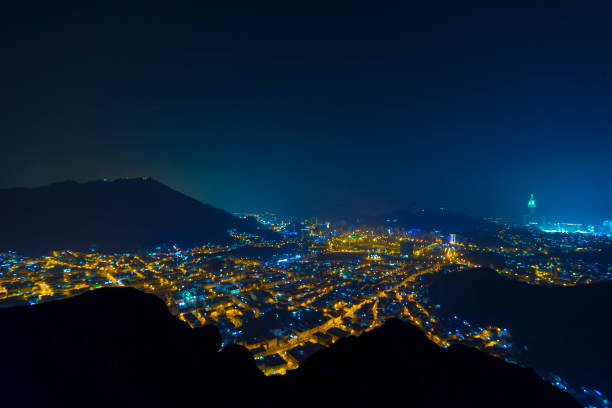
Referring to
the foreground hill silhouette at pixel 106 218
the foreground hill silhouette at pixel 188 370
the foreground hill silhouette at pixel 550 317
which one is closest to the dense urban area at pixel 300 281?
the foreground hill silhouette at pixel 550 317

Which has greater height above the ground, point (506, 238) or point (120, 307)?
point (120, 307)

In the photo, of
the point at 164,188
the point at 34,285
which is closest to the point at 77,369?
the point at 34,285

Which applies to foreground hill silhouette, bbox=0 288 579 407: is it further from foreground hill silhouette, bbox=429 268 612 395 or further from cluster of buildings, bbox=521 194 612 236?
cluster of buildings, bbox=521 194 612 236

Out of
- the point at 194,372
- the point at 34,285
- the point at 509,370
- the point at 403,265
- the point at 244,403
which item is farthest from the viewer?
the point at 403,265

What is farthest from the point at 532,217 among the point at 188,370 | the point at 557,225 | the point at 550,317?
the point at 188,370

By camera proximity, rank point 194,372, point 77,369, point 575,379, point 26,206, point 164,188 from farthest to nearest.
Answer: point 164,188 → point 26,206 → point 575,379 → point 194,372 → point 77,369

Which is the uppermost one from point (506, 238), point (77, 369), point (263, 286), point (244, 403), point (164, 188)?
point (164, 188)

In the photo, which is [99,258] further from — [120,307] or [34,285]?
[120,307]
